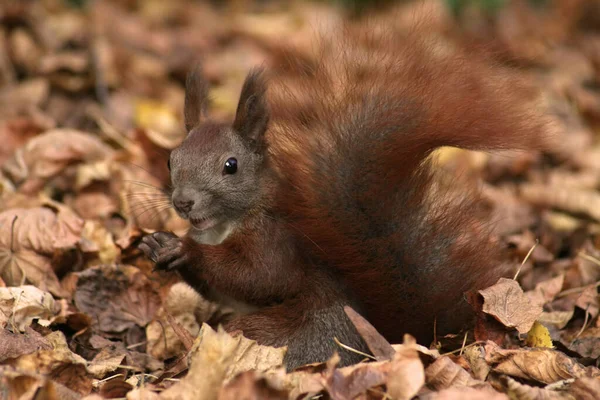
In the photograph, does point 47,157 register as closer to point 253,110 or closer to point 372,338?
point 253,110

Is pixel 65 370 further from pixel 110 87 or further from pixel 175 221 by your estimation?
pixel 110 87

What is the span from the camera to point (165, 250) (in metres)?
2.59

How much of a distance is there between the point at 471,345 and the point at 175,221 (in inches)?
58.0

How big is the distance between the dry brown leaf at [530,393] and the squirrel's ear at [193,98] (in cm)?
137

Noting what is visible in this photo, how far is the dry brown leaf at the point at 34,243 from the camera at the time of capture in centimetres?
284

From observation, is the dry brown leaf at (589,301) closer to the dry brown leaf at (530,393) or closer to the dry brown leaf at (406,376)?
the dry brown leaf at (530,393)

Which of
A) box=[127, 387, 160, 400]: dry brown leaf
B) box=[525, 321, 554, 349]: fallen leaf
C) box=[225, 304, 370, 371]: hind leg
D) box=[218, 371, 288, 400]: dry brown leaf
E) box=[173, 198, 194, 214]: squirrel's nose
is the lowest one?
box=[525, 321, 554, 349]: fallen leaf

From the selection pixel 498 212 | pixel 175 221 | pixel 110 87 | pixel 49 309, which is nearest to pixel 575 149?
pixel 498 212

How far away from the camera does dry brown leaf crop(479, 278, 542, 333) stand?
8.05 feet

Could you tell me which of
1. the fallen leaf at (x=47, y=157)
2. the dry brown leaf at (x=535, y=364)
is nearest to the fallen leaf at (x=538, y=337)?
the dry brown leaf at (x=535, y=364)

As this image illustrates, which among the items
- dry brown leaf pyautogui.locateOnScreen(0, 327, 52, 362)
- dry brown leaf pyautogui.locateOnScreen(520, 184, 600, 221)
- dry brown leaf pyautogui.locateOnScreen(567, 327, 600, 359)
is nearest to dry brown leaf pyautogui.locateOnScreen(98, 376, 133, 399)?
dry brown leaf pyautogui.locateOnScreen(0, 327, 52, 362)

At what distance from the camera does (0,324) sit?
2402mm

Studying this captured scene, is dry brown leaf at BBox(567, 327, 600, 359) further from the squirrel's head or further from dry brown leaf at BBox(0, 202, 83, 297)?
dry brown leaf at BBox(0, 202, 83, 297)

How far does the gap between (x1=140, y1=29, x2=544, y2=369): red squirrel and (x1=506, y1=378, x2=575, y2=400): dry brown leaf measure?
0.37 m
